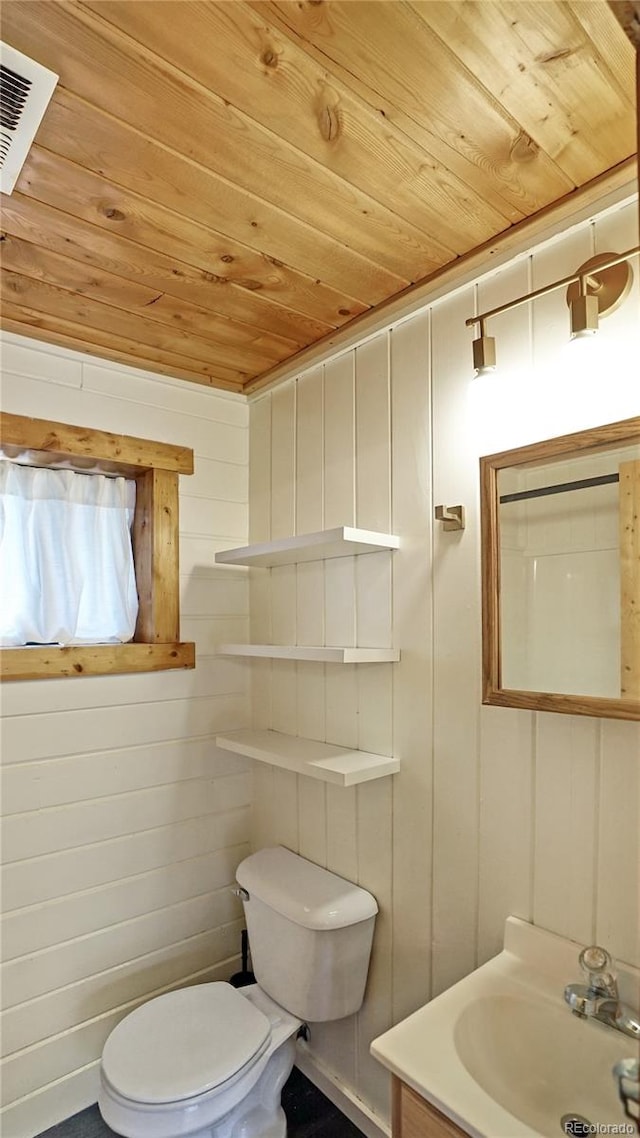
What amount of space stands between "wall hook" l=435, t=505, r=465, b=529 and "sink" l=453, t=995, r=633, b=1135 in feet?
3.34

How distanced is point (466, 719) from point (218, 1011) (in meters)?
1.09

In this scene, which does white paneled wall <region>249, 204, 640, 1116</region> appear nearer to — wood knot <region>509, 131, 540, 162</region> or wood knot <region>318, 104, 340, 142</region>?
wood knot <region>509, 131, 540, 162</region>

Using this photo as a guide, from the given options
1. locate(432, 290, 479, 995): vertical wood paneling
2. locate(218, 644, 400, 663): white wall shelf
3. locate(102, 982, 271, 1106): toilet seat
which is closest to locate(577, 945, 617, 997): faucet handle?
locate(432, 290, 479, 995): vertical wood paneling

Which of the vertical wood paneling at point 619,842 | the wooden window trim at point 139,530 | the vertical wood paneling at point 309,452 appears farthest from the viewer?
the vertical wood paneling at point 309,452

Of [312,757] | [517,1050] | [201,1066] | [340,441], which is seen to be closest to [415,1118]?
[517,1050]

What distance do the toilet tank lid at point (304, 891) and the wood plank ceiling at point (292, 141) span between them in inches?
66.2

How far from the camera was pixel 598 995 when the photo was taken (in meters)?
1.10

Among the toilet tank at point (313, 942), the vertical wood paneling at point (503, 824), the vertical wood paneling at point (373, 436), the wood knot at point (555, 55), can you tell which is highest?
the wood knot at point (555, 55)

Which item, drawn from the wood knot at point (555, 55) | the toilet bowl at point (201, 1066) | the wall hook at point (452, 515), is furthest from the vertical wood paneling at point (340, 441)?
the toilet bowl at point (201, 1066)

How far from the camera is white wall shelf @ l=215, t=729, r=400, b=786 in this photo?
1.55m

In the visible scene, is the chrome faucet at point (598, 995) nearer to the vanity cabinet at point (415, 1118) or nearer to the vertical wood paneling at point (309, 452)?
the vanity cabinet at point (415, 1118)

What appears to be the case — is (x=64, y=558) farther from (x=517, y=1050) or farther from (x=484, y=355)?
(x=517, y=1050)

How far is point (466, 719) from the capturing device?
1.45m

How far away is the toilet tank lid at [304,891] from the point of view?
161cm
